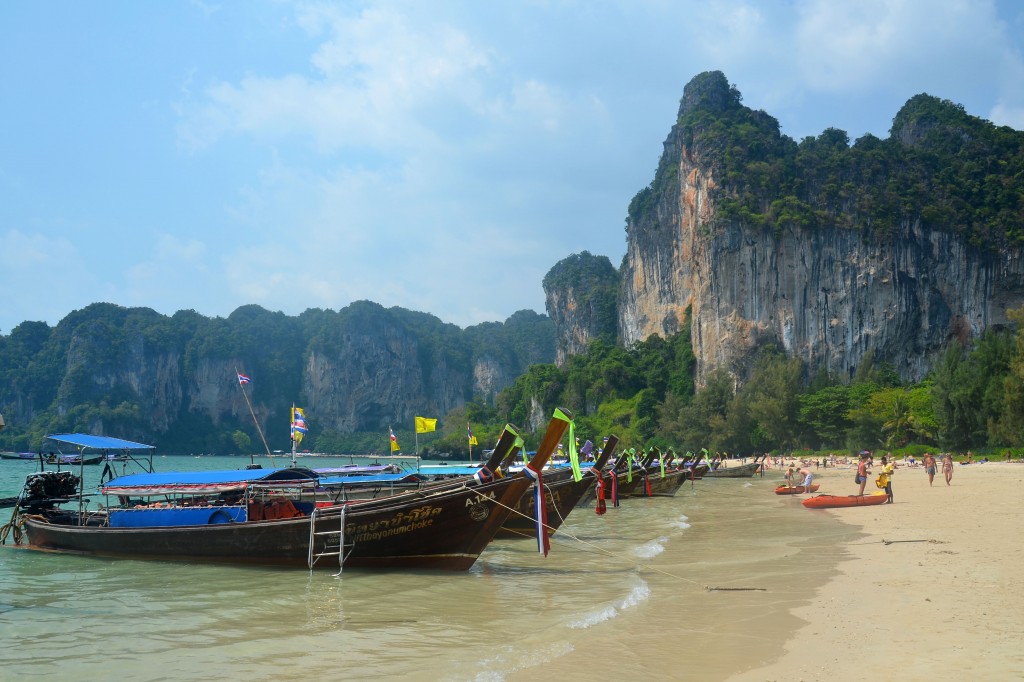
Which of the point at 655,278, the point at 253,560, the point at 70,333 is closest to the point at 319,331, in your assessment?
the point at 70,333

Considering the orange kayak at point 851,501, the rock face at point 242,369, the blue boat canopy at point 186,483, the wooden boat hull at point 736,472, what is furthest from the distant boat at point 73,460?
the rock face at point 242,369

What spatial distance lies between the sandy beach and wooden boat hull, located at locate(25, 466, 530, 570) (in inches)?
209

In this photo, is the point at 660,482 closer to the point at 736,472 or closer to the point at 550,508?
the point at 550,508

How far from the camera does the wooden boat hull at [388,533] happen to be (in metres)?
12.3

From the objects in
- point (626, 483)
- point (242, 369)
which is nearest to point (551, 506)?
point (626, 483)

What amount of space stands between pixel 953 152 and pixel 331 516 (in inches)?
3480

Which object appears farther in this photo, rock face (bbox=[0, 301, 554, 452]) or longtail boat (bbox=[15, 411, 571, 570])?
rock face (bbox=[0, 301, 554, 452])

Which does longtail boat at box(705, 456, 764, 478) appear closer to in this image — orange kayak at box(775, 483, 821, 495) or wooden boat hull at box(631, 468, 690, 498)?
wooden boat hull at box(631, 468, 690, 498)

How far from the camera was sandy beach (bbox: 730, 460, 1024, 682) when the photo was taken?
6.33 metres

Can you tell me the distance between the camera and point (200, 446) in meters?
152

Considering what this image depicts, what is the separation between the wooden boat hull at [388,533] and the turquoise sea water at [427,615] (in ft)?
1.00

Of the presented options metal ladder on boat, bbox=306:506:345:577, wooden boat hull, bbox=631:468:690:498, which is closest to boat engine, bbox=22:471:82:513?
metal ladder on boat, bbox=306:506:345:577

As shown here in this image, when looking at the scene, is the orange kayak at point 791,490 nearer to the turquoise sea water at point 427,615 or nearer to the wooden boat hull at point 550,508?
the turquoise sea water at point 427,615

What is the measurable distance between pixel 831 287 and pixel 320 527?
71.3m
